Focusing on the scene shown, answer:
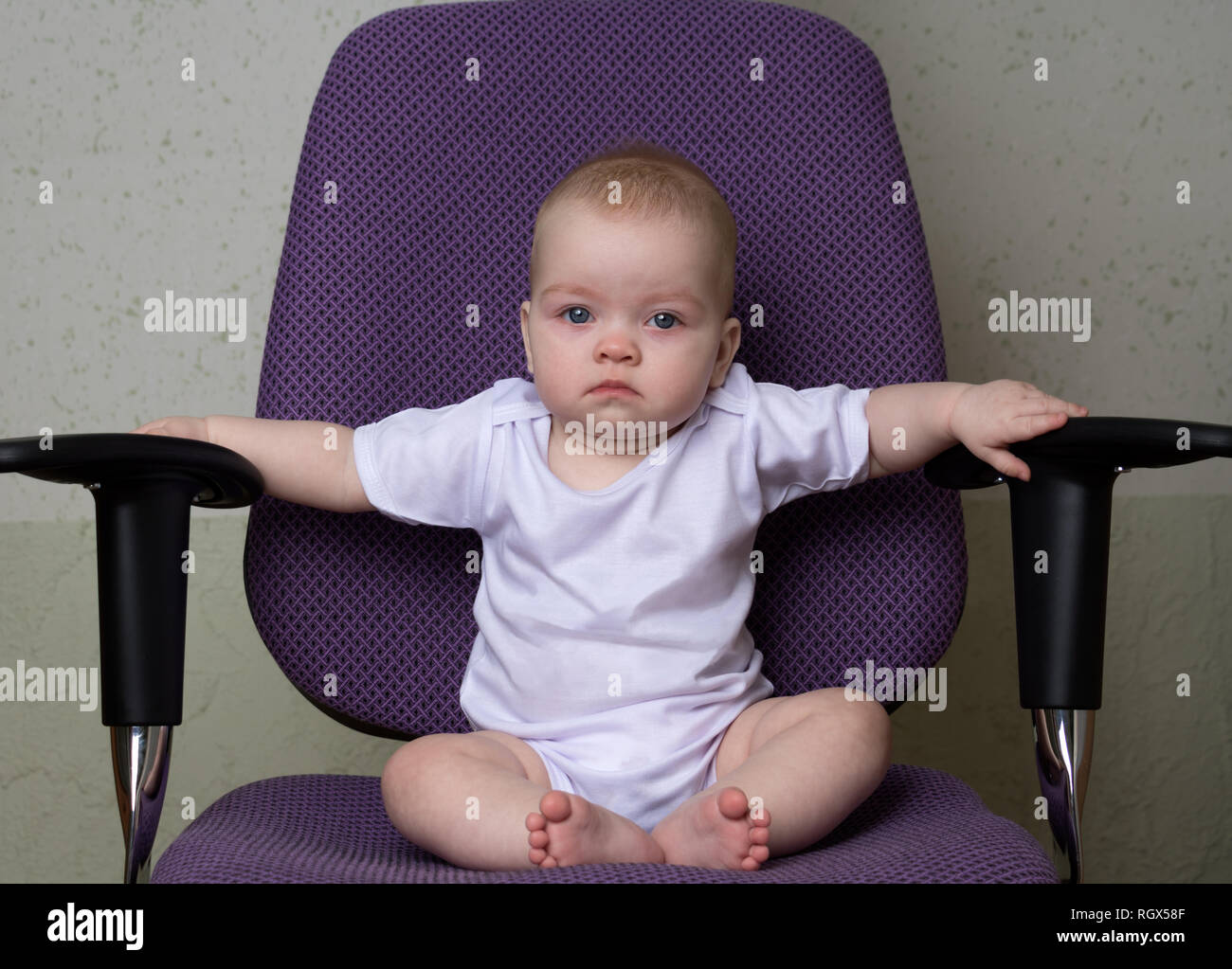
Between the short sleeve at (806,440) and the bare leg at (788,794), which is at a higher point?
the short sleeve at (806,440)

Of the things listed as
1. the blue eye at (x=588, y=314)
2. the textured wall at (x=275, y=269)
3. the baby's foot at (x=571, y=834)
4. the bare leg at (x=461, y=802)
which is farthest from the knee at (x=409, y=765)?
the textured wall at (x=275, y=269)

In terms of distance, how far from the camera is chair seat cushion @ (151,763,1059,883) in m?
0.65

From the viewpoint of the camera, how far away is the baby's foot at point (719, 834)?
28.1 inches

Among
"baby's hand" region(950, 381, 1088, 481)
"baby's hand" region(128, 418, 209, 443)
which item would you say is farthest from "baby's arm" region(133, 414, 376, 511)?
"baby's hand" region(950, 381, 1088, 481)

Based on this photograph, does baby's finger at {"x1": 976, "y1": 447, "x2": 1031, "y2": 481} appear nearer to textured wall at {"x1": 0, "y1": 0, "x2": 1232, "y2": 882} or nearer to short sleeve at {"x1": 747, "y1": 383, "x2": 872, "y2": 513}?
short sleeve at {"x1": 747, "y1": 383, "x2": 872, "y2": 513}

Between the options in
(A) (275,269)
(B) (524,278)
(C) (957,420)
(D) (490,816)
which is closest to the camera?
(D) (490,816)

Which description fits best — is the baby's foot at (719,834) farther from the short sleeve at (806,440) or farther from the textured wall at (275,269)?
the textured wall at (275,269)

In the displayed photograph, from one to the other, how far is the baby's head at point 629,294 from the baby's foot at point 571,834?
1.04 ft

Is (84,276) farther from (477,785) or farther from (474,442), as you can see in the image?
(477,785)

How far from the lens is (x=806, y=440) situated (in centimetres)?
96

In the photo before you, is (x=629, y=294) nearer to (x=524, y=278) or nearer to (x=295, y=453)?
→ (x=524, y=278)

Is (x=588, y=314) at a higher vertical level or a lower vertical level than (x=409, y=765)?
higher

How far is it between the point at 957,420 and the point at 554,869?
43cm

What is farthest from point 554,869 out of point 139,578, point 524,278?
point 524,278
